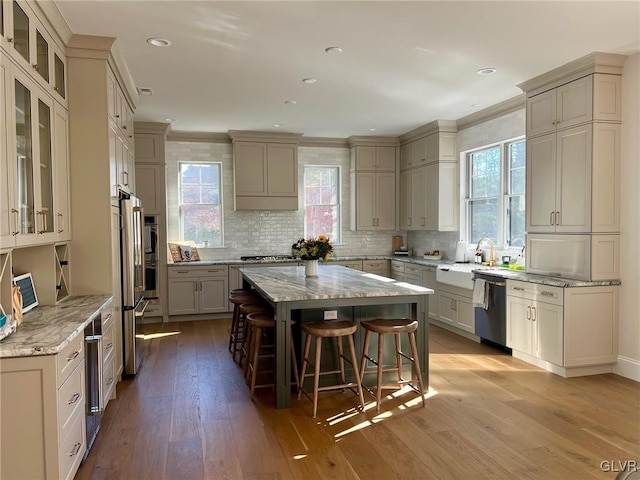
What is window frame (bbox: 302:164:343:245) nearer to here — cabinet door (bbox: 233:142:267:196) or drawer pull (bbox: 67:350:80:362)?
cabinet door (bbox: 233:142:267:196)

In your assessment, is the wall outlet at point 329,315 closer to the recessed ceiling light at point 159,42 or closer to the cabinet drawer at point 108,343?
the cabinet drawer at point 108,343

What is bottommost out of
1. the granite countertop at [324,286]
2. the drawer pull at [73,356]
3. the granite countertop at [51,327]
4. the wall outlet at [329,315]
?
the wall outlet at [329,315]

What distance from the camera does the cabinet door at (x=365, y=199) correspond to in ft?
25.5

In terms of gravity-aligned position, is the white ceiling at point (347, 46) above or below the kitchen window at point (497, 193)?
above

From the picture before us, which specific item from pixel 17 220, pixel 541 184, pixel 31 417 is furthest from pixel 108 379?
pixel 541 184

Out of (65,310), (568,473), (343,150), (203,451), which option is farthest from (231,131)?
(568,473)

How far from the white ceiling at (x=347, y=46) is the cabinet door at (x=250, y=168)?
1.47m

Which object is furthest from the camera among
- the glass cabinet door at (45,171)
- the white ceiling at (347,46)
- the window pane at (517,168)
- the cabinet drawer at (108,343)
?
the window pane at (517,168)

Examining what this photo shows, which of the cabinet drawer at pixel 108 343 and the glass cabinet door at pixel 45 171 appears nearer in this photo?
the glass cabinet door at pixel 45 171

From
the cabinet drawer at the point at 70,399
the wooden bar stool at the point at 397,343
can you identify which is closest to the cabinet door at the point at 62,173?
the cabinet drawer at the point at 70,399

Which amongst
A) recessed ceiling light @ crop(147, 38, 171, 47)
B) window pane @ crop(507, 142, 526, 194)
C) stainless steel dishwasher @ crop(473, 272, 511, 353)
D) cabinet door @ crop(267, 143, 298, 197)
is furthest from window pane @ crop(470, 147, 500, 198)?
recessed ceiling light @ crop(147, 38, 171, 47)

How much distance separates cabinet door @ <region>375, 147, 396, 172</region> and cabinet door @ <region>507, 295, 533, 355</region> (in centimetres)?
367

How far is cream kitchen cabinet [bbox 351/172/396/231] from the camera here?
7793 mm

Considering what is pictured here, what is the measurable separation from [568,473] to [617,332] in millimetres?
2208
